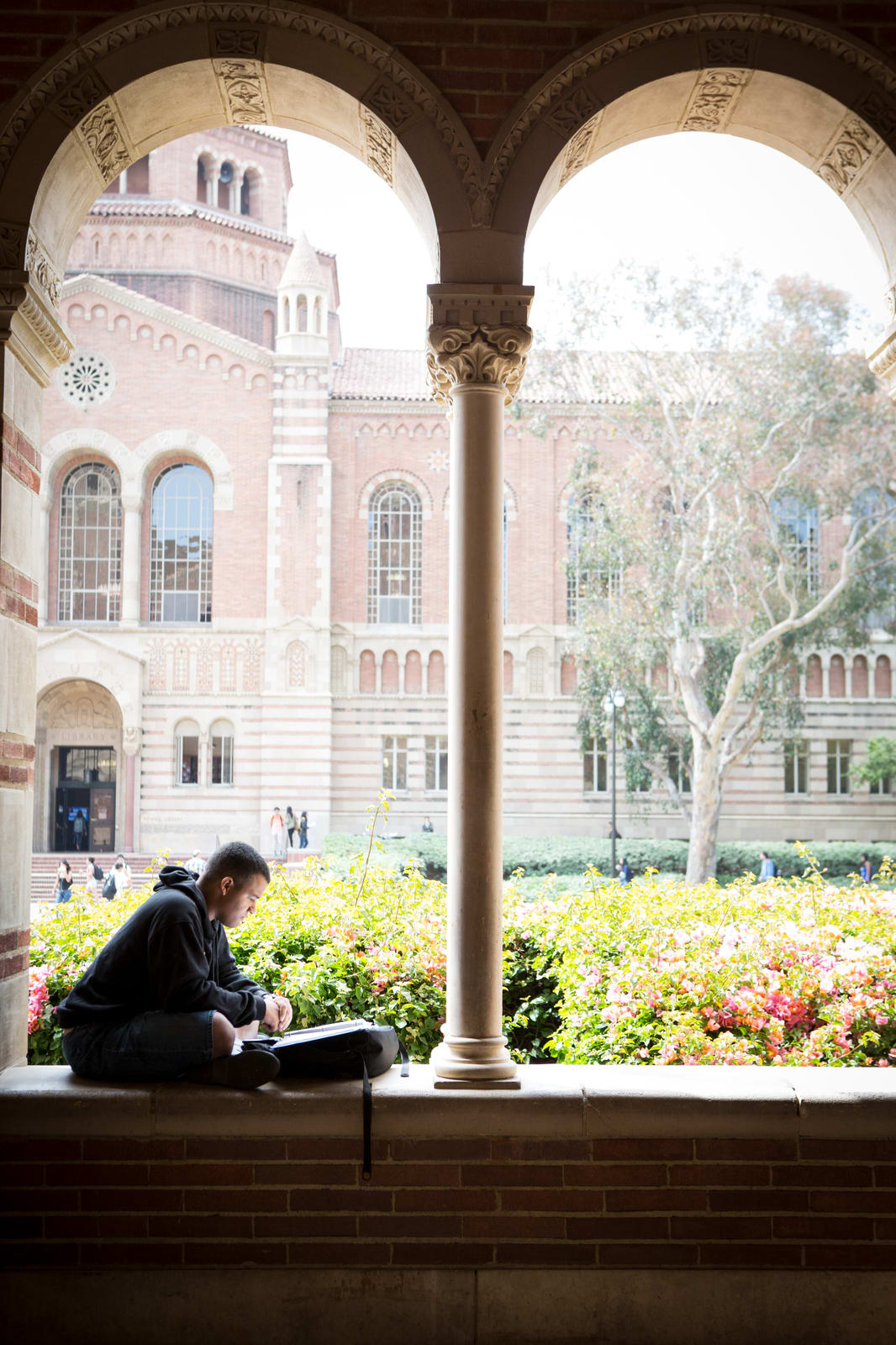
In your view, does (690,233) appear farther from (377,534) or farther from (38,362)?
(38,362)

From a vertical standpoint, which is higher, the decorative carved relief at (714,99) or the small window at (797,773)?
the decorative carved relief at (714,99)

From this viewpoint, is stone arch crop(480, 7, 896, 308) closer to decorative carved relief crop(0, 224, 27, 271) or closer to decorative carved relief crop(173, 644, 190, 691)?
decorative carved relief crop(0, 224, 27, 271)

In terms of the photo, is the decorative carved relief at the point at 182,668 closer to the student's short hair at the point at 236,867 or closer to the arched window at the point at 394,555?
the arched window at the point at 394,555

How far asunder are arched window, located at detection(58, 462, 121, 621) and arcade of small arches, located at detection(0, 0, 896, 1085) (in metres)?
27.2

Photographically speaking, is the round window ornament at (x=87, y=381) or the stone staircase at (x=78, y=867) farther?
the round window ornament at (x=87, y=381)

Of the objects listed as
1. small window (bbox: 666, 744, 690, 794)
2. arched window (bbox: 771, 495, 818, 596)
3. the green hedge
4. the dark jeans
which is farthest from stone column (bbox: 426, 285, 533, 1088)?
arched window (bbox: 771, 495, 818, 596)

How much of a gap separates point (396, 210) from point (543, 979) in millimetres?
28804

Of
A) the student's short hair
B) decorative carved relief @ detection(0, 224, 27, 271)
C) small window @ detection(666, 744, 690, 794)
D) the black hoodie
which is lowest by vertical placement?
the black hoodie

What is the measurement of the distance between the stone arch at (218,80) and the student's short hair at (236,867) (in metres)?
2.14

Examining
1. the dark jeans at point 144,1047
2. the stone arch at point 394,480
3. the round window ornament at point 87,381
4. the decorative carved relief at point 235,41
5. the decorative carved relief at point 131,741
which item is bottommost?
the dark jeans at point 144,1047

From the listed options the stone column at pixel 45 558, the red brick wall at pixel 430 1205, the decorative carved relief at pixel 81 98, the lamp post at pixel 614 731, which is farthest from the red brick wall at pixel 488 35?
the stone column at pixel 45 558

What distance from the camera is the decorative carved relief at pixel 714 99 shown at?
13.7ft

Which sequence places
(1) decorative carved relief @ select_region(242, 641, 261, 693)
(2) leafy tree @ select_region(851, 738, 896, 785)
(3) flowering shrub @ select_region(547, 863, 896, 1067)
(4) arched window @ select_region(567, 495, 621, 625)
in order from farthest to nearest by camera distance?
(1) decorative carved relief @ select_region(242, 641, 261, 693), (2) leafy tree @ select_region(851, 738, 896, 785), (4) arched window @ select_region(567, 495, 621, 625), (3) flowering shrub @ select_region(547, 863, 896, 1067)

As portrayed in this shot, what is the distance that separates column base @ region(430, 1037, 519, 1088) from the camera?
12.5 ft
